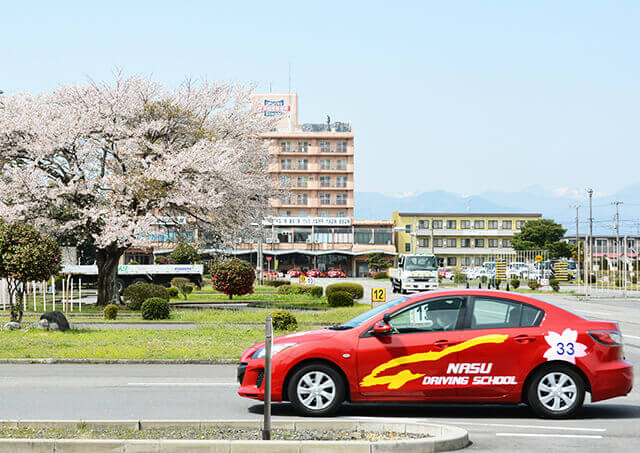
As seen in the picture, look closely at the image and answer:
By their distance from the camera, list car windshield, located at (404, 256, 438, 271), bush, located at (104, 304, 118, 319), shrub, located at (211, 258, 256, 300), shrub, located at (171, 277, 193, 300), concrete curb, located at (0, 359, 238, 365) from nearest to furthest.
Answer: concrete curb, located at (0, 359, 238, 365), bush, located at (104, 304, 118, 319), shrub, located at (211, 258, 256, 300), car windshield, located at (404, 256, 438, 271), shrub, located at (171, 277, 193, 300)

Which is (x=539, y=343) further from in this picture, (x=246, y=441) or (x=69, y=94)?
(x=69, y=94)

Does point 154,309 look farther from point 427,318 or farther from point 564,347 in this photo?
point 564,347

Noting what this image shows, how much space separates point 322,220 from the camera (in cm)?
11781

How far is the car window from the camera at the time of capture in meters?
9.19

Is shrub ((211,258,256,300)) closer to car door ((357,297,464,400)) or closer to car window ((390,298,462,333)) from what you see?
car window ((390,298,462,333))

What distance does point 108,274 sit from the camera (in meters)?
33.4

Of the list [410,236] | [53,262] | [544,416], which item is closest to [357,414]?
[544,416]

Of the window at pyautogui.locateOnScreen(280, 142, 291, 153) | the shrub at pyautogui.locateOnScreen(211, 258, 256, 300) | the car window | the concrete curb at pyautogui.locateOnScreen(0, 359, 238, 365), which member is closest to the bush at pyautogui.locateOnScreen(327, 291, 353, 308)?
the shrub at pyautogui.locateOnScreen(211, 258, 256, 300)

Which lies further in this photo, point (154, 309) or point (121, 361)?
point (154, 309)

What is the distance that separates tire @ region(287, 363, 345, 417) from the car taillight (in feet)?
11.0

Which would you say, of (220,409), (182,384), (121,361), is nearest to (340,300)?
(121,361)

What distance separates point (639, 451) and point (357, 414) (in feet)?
11.2

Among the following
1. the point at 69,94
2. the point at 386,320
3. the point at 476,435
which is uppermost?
the point at 69,94

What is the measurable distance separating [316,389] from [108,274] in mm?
26400
